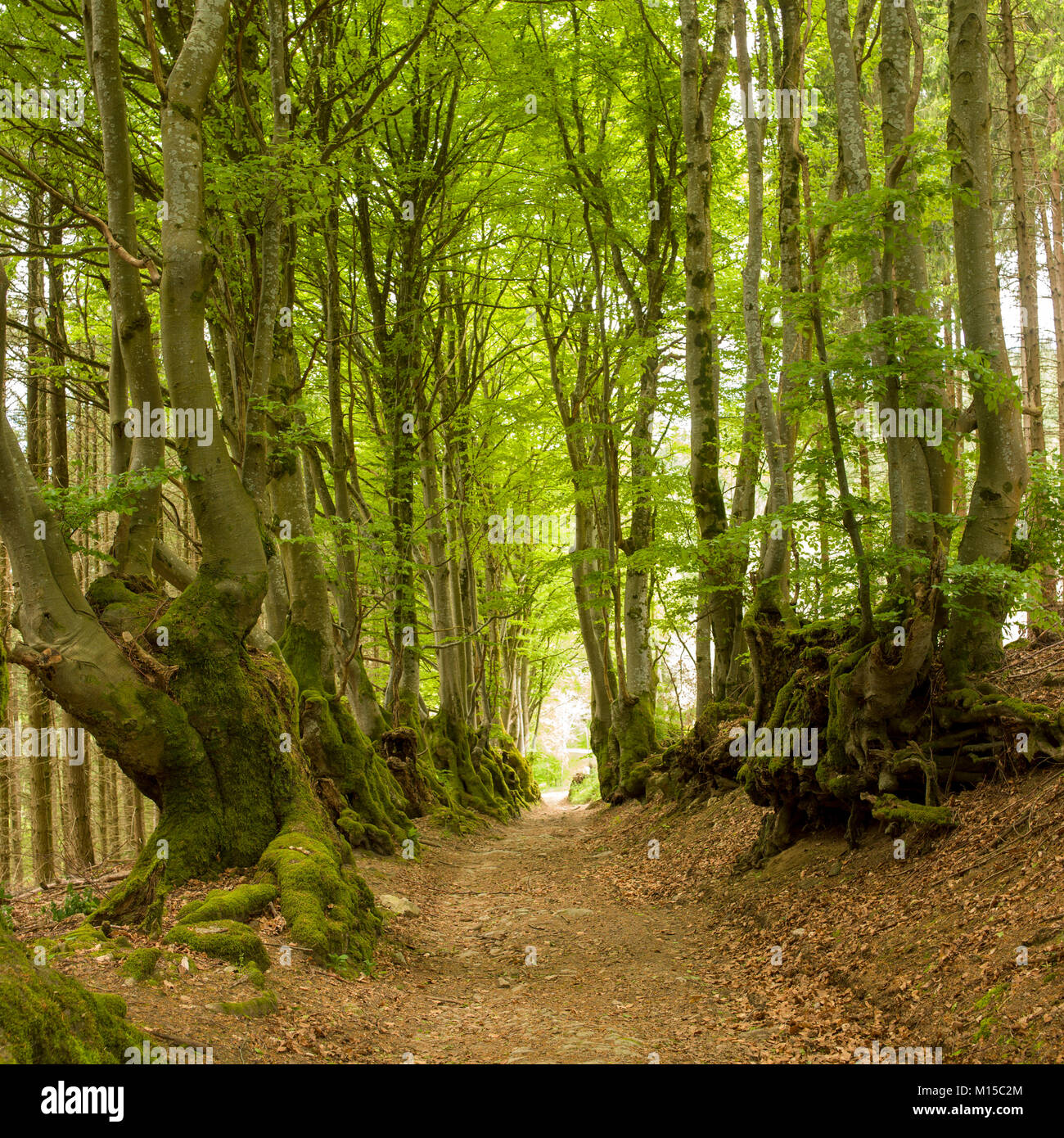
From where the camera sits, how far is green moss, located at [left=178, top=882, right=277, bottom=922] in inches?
219

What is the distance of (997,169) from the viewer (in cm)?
1684

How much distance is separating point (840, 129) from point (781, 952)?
709 cm

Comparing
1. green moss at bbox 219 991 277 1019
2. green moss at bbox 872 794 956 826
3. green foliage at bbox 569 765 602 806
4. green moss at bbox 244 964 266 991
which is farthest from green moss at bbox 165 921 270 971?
green foliage at bbox 569 765 602 806

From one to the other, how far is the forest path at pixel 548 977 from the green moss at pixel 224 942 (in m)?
0.88

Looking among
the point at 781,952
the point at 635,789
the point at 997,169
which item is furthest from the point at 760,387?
the point at 997,169

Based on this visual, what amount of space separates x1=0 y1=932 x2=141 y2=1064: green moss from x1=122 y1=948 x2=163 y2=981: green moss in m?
0.88

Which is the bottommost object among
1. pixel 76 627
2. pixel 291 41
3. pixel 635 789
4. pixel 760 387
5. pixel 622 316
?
pixel 635 789

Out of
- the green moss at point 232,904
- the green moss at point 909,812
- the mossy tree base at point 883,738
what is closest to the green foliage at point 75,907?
the green moss at point 232,904

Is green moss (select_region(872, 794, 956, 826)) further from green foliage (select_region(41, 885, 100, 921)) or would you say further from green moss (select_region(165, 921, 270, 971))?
green foliage (select_region(41, 885, 100, 921))

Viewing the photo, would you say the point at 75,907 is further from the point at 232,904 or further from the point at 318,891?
the point at 318,891

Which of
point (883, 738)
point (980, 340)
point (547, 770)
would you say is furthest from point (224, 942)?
point (547, 770)

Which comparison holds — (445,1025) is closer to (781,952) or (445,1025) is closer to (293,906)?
(293,906)

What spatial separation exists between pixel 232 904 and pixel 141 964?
1272mm

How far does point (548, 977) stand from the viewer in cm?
640
